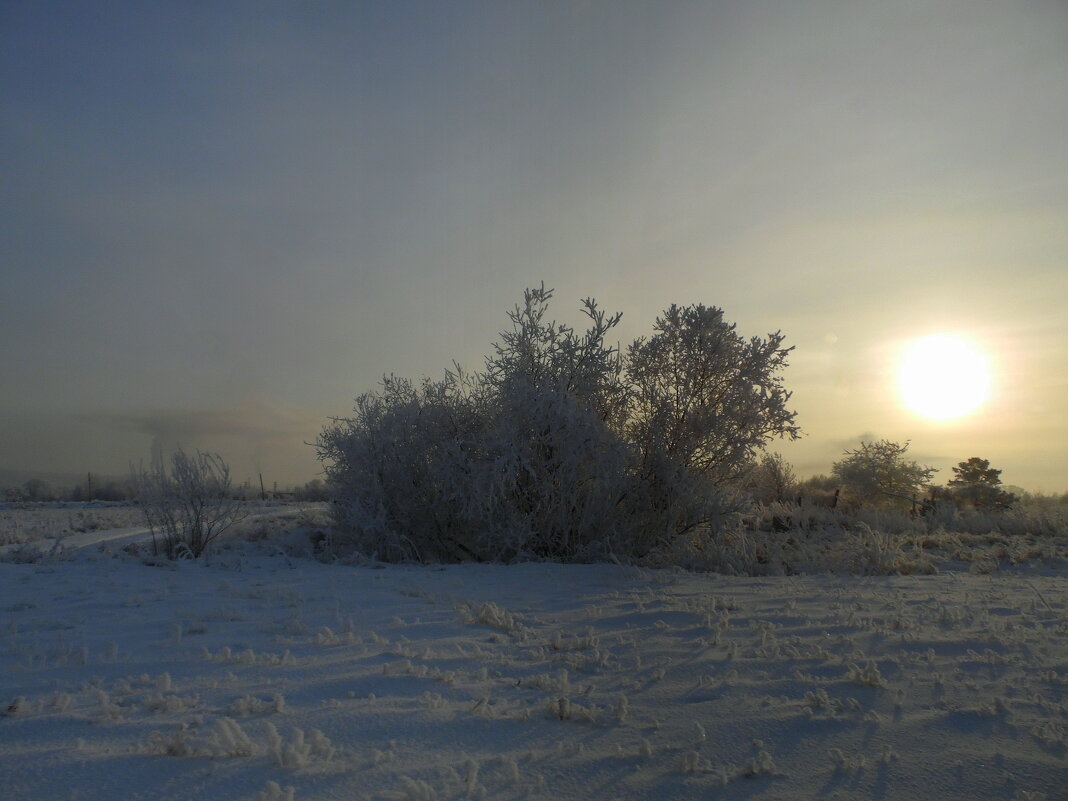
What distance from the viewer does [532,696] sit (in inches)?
152

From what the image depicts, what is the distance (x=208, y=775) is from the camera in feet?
8.78

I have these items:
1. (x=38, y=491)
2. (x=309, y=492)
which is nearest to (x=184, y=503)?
(x=309, y=492)

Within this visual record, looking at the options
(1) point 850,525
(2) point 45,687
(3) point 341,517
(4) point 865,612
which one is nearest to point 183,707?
(2) point 45,687

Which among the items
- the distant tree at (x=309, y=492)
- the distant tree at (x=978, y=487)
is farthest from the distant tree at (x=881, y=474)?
the distant tree at (x=309, y=492)

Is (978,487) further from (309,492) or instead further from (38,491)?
(38,491)

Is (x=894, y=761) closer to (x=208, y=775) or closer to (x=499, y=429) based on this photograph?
(x=208, y=775)

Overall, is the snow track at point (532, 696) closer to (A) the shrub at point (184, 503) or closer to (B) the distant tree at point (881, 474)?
(A) the shrub at point (184, 503)

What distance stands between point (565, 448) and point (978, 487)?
19.4 metres

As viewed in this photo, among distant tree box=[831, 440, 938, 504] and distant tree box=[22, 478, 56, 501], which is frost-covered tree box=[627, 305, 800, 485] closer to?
distant tree box=[831, 440, 938, 504]

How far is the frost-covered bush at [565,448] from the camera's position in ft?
34.9

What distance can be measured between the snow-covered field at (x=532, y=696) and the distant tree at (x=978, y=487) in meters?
18.5

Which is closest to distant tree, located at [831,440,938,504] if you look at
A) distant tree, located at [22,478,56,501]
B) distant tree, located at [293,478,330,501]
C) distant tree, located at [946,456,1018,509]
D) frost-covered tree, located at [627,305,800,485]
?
distant tree, located at [946,456,1018,509]

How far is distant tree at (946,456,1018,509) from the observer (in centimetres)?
2245

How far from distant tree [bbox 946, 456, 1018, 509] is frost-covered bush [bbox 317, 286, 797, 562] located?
14475 millimetres
